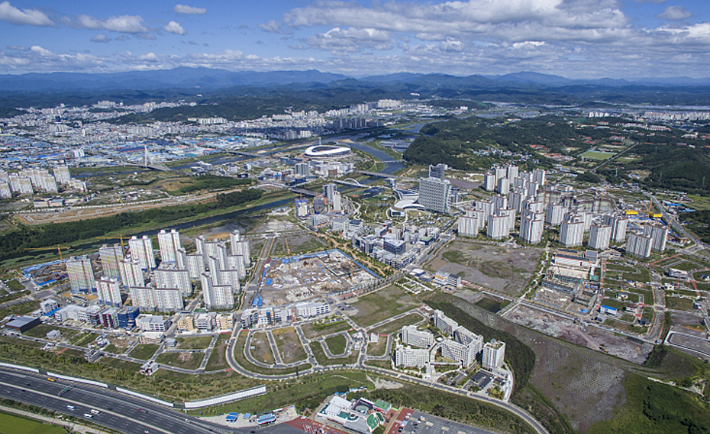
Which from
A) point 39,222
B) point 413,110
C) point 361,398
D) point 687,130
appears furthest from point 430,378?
point 413,110

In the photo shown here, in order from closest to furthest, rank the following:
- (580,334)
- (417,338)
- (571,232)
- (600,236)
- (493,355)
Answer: (493,355)
(417,338)
(580,334)
(600,236)
(571,232)

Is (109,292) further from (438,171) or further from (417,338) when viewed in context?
(438,171)

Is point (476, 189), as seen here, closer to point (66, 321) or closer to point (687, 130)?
point (66, 321)

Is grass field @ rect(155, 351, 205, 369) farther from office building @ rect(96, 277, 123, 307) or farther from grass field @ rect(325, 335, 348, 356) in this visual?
office building @ rect(96, 277, 123, 307)

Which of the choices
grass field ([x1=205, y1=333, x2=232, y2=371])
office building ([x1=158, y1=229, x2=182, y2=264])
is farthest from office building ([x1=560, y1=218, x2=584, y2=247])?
office building ([x1=158, y1=229, x2=182, y2=264])

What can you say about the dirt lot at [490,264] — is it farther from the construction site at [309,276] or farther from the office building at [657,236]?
the office building at [657,236]

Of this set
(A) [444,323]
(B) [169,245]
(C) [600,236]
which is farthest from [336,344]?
(C) [600,236]

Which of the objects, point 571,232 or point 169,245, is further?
point 571,232
